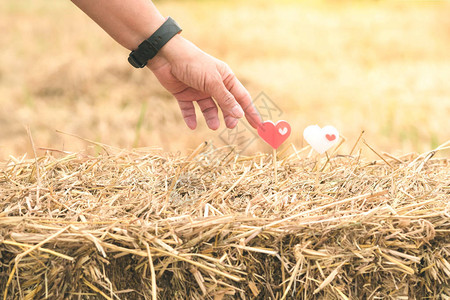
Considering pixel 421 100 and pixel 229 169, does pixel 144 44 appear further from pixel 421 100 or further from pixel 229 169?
pixel 421 100

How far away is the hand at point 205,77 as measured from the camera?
77.1 inches

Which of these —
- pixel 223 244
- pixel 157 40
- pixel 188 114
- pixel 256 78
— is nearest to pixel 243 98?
pixel 188 114

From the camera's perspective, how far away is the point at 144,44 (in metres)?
2.00

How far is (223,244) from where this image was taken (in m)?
1.55

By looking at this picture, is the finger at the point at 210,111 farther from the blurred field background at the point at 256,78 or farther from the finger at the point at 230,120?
the blurred field background at the point at 256,78

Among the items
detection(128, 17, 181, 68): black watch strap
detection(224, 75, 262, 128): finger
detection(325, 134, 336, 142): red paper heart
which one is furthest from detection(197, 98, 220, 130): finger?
detection(325, 134, 336, 142): red paper heart

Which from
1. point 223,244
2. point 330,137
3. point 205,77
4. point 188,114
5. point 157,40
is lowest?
point 223,244

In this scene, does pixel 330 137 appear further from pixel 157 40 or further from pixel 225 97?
pixel 157 40

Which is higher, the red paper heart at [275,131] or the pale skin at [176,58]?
the pale skin at [176,58]

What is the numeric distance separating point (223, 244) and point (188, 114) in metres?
0.76

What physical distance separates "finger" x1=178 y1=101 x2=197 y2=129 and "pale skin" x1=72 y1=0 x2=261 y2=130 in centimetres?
15

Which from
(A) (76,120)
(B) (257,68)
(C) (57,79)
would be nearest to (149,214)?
(A) (76,120)

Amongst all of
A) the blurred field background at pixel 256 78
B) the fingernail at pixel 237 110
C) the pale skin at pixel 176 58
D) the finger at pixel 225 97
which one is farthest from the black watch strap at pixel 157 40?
the blurred field background at pixel 256 78

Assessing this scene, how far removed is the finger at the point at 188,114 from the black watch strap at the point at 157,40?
0.85ft
